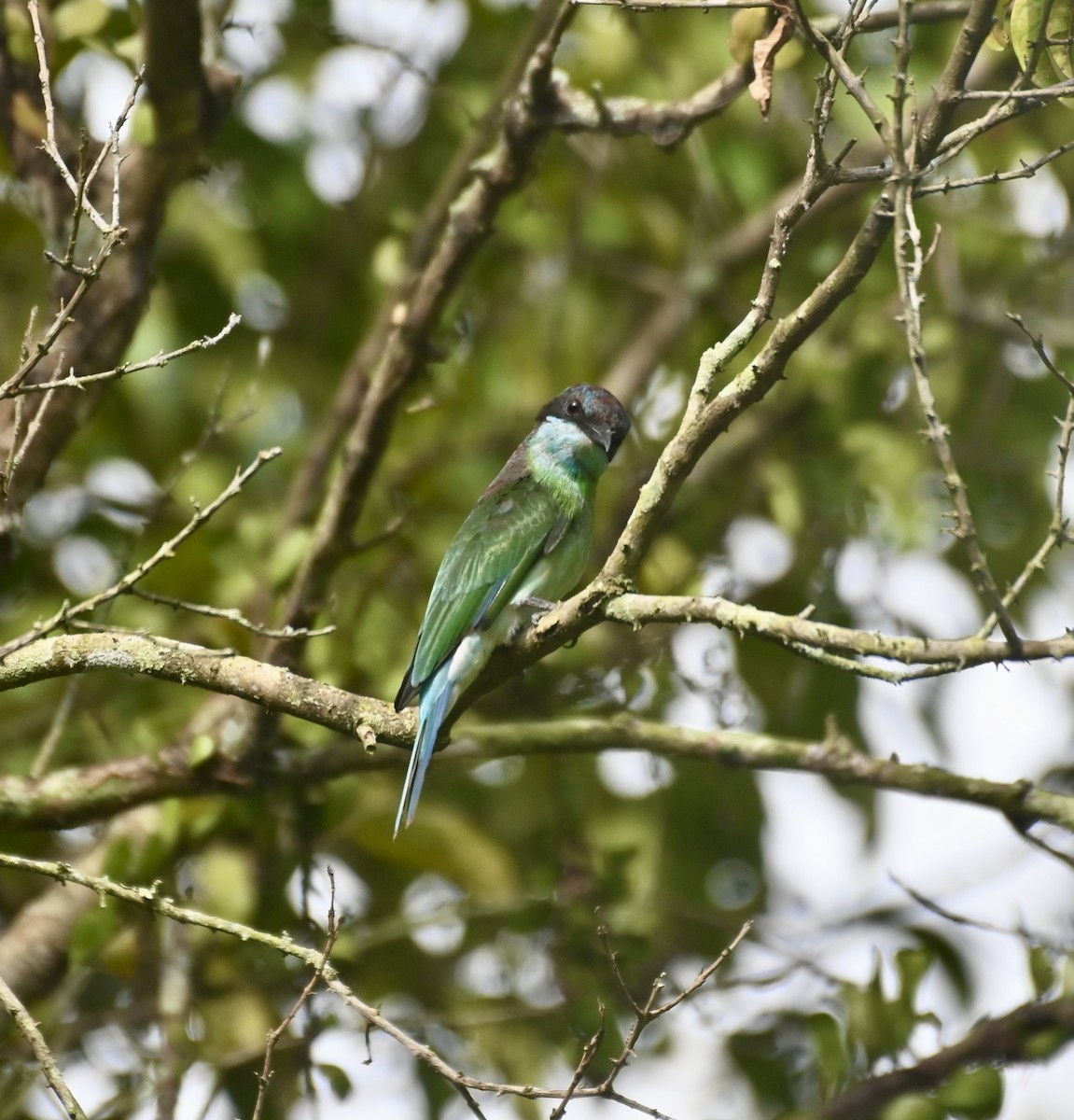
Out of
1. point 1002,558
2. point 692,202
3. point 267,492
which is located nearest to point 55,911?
point 267,492

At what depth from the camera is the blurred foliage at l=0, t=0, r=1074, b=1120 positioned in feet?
14.2

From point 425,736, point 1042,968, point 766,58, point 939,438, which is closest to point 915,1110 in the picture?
point 1042,968

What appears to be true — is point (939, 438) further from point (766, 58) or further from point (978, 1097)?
point (978, 1097)

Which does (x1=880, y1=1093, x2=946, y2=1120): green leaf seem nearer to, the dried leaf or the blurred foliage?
the blurred foliage

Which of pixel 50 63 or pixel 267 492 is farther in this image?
pixel 267 492

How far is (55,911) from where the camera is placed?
414 cm

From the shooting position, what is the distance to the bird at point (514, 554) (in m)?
3.63

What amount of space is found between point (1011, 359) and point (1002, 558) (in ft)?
3.03

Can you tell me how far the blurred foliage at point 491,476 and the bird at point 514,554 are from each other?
0.86ft

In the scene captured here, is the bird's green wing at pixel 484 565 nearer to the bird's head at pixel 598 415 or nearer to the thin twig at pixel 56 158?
the bird's head at pixel 598 415

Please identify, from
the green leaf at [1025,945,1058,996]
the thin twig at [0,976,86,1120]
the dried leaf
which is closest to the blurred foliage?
the green leaf at [1025,945,1058,996]

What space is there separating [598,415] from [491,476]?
34.8 inches

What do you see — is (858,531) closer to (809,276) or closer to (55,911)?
(809,276)

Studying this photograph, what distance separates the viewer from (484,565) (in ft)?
13.3
